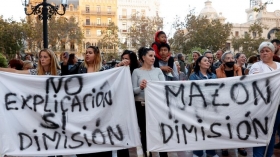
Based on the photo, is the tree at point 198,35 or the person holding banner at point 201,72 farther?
the tree at point 198,35

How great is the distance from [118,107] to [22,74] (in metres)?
1.28

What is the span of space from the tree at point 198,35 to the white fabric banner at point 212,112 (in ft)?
113

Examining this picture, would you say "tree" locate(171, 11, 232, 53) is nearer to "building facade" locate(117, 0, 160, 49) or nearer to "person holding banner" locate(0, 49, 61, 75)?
"building facade" locate(117, 0, 160, 49)

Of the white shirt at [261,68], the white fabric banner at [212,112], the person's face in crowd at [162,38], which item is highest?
the person's face in crowd at [162,38]

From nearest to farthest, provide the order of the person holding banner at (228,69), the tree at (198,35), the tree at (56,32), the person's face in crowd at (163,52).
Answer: the person's face in crowd at (163,52), the person holding banner at (228,69), the tree at (198,35), the tree at (56,32)

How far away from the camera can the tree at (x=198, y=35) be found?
128 ft

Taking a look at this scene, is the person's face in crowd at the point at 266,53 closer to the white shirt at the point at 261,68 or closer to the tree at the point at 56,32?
the white shirt at the point at 261,68

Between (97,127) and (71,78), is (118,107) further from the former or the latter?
(71,78)

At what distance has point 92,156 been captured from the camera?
4.89 m

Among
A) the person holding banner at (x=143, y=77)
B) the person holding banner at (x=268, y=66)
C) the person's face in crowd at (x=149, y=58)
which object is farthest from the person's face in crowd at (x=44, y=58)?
the person holding banner at (x=268, y=66)

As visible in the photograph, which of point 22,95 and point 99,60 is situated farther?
point 99,60

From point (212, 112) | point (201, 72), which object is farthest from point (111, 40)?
point (212, 112)

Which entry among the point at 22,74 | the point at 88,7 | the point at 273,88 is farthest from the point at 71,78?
the point at 88,7

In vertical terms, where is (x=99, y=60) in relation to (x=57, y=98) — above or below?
above
